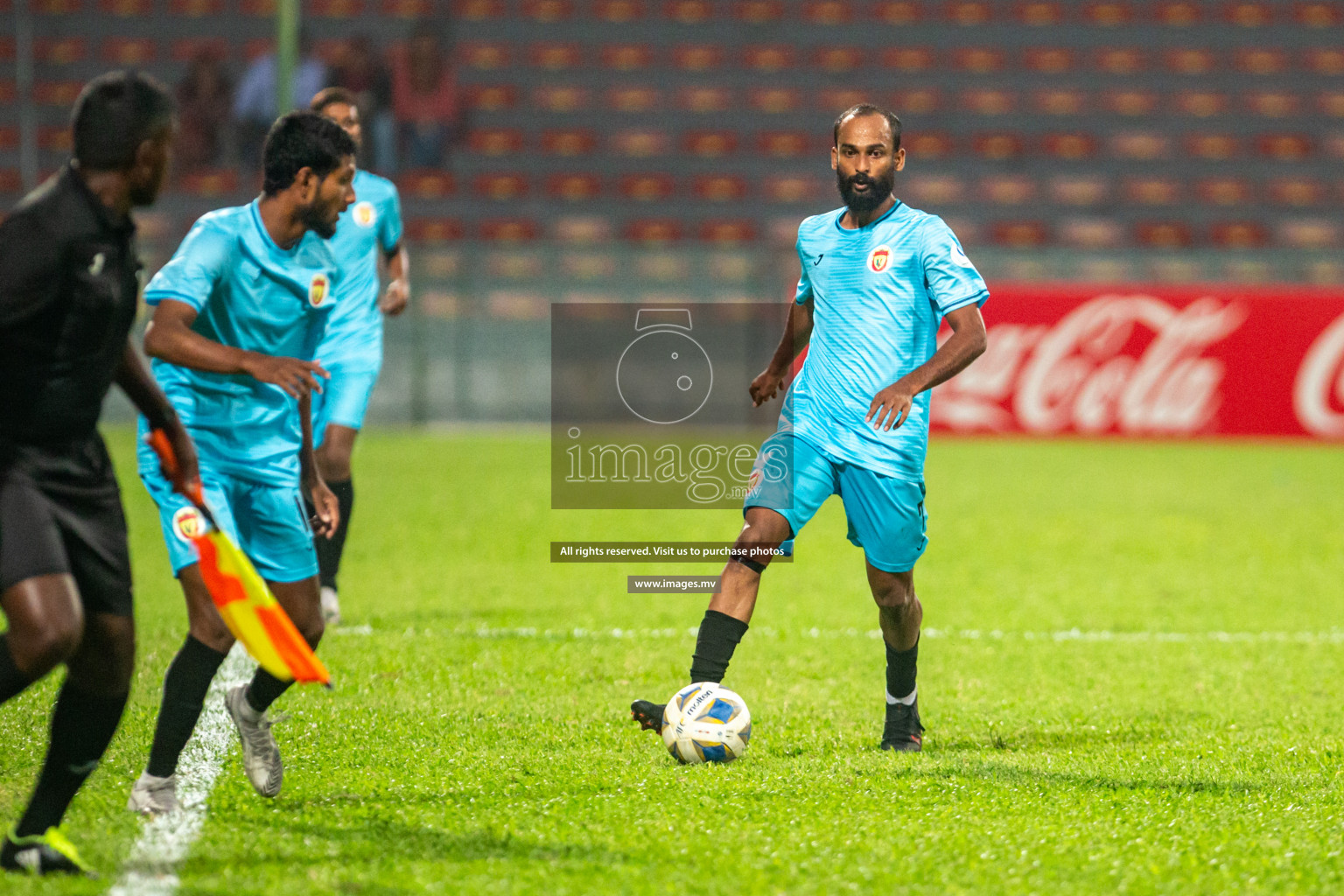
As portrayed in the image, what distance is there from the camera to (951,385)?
1706 centimetres

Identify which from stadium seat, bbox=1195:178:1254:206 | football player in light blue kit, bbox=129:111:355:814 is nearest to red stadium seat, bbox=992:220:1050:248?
stadium seat, bbox=1195:178:1254:206

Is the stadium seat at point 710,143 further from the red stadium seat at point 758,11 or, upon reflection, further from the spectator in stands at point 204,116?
the spectator in stands at point 204,116

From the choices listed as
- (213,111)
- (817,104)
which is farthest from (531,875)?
(817,104)

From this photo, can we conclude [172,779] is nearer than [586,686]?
Yes

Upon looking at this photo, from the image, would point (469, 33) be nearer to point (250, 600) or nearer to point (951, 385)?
point (951, 385)

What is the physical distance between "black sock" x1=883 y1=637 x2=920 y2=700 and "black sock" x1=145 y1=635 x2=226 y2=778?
222 cm

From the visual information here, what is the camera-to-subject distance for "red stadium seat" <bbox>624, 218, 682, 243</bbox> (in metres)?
20.7

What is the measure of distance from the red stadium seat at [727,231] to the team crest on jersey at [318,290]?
16.8 metres

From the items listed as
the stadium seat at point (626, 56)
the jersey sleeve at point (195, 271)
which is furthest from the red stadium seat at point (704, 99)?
the jersey sleeve at point (195, 271)

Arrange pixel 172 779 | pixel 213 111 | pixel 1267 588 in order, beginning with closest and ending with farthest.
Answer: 1. pixel 172 779
2. pixel 1267 588
3. pixel 213 111

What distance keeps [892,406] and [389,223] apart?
363 centimetres

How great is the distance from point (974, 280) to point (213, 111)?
17467 millimetres

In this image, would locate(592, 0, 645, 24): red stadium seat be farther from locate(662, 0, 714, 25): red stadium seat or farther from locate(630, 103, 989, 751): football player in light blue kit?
locate(630, 103, 989, 751): football player in light blue kit

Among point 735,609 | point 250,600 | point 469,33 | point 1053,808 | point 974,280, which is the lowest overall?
point 1053,808
